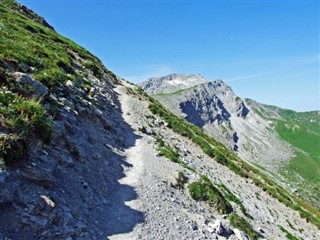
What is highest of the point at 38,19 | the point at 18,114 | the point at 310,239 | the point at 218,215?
the point at 38,19

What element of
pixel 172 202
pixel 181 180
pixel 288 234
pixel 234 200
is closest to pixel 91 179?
pixel 172 202

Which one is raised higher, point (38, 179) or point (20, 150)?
point (20, 150)

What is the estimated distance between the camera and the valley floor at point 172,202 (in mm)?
16625

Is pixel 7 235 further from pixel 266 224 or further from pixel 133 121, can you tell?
pixel 133 121

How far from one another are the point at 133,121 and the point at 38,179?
2586 cm

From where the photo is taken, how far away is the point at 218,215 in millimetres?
23156

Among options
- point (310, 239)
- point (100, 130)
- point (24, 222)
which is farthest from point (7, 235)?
point (310, 239)

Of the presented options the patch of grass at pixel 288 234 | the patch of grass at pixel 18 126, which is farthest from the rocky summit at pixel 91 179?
the patch of grass at pixel 288 234

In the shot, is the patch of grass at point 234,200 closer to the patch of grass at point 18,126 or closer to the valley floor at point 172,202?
the valley floor at point 172,202

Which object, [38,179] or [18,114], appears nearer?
[38,179]

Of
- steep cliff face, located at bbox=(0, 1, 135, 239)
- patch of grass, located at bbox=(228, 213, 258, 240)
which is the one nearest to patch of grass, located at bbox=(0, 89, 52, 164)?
steep cliff face, located at bbox=(0, 1, 135, 239)

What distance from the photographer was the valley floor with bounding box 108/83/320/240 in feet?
54.5

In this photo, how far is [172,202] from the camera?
20.5 m

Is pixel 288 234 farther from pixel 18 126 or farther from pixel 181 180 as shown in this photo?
pixel 18 126
